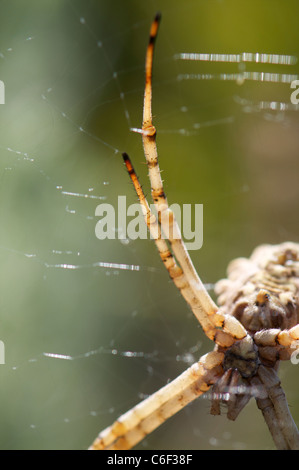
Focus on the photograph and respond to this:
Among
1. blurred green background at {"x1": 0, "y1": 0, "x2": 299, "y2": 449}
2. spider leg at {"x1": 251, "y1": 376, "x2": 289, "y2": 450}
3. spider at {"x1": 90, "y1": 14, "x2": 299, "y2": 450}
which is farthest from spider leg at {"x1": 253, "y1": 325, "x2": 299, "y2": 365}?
blurred green background at {"x1": 0, "y1": 0, "x2": 299, "y2": 449}

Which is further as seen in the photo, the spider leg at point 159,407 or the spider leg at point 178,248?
the spider leg at point 159,407

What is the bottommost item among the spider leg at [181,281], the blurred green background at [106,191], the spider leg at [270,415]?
the spider leg at [270,415]

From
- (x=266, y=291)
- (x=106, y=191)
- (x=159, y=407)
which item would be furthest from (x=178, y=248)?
(x=106, y=191)

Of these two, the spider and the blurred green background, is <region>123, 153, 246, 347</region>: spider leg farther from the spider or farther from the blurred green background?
the blurred green background

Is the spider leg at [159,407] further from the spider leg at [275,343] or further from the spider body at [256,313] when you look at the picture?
the spider leg at [275,343]

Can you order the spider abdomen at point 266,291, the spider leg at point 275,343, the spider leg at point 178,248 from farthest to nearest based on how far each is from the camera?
1. the spider abdomen at point 266,291
2. the spider leg at point 275,343
3. the spider leg at point 178,248

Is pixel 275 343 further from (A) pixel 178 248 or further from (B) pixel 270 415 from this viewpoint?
(A) pixel 178 248

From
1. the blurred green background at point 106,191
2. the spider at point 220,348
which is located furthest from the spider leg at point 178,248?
the blurred green background at point 106,191
